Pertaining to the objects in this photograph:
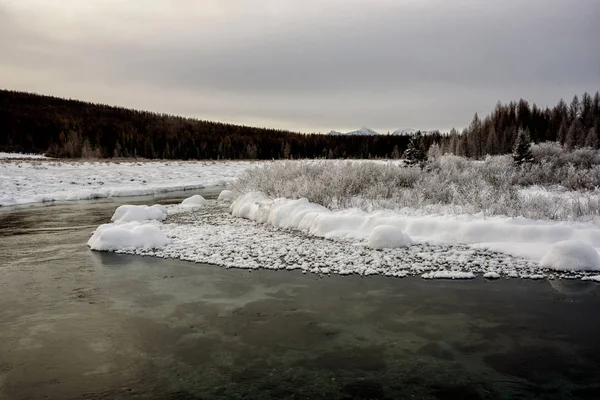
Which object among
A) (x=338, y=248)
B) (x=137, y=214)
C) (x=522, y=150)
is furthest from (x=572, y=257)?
(x=522, y=150)

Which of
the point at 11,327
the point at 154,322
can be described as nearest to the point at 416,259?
the point at 154,322

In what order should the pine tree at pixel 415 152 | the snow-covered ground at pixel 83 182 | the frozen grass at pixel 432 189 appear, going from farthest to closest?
the pine tree at pixel 415 152 → the snow-covered ground at pixel 83 182 → the frozen grass at pixel 432 189

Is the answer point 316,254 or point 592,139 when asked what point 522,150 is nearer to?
point 316,254

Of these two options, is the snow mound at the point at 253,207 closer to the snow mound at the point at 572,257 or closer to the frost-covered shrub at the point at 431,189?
the frost-covered shrub at the point at 431,189

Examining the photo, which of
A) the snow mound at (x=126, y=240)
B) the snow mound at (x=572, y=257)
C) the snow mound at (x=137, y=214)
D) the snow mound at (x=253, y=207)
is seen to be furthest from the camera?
the snow mound at (x=253, y=207)

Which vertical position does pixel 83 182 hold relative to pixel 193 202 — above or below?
below

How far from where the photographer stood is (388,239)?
9945 millimetres

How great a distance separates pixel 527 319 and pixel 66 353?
20.1ft

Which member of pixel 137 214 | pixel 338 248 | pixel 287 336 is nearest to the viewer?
pixel 287 336

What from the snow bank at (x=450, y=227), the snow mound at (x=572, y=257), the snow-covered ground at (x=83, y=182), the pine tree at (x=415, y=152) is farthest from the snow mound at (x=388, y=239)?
the snow-covered ground at (x=83, y=182)

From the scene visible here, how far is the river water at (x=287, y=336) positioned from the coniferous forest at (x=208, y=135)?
45.3 m

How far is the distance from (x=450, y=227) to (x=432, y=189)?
16.8ft

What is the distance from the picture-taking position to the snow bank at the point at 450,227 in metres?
9.54

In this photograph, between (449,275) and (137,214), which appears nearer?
(449,275)
